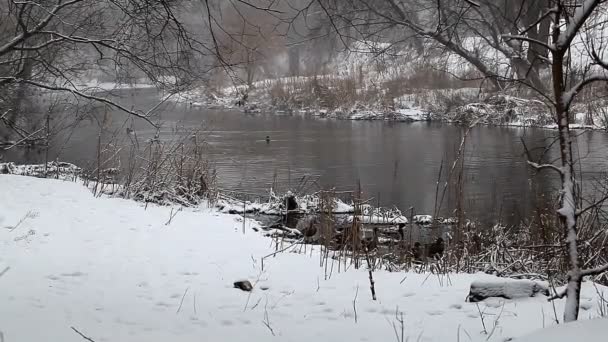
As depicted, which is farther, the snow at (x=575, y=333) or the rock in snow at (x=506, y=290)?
the rock in snow at (x=506, y=290)

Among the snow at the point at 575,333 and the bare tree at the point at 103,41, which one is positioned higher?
the bare tree at the point at 103,41

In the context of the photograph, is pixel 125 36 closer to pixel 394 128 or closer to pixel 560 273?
pixel 560 273

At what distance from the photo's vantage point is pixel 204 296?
410 centimetres

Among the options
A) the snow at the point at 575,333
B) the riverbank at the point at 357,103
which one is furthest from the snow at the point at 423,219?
the riverbank at the point at 357,103

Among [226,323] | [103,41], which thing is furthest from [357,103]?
[226,323]

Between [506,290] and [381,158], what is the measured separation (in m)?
11.9

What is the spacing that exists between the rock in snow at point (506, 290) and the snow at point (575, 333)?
69.9 inches

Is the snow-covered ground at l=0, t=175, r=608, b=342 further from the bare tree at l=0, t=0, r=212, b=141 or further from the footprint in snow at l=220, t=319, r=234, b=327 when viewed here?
the bare tree at l=0, t=0, r=212, b=141

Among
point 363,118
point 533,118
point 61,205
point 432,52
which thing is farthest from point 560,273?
point 363,118

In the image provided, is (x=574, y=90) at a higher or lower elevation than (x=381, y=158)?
higher

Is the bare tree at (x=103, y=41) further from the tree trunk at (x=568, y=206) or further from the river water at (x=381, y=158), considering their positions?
the tree trunk at (x=568, y=206)

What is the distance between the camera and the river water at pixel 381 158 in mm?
10930

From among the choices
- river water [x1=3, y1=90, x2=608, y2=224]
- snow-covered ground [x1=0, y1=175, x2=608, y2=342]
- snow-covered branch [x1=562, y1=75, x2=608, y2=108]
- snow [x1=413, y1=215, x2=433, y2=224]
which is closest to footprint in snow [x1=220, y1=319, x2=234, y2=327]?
snow-covered ground [x1=0, y1=175, x2=608, y2=342]

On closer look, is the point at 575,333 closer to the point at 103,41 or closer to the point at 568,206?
the point at 568,206
